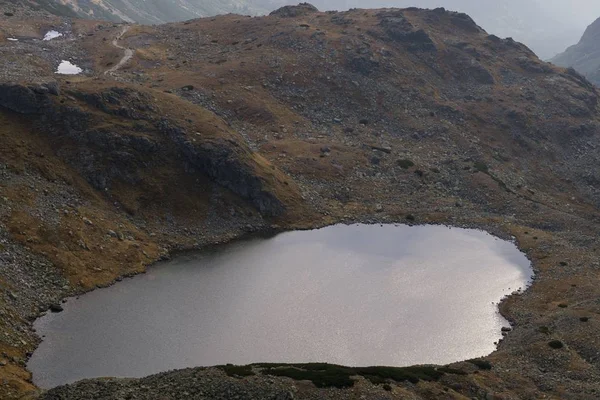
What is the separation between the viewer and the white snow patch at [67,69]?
132 m

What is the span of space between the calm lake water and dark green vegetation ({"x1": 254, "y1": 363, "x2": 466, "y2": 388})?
5657 millimetres

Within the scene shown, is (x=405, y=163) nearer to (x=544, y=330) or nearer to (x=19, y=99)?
(x=544, y=330)

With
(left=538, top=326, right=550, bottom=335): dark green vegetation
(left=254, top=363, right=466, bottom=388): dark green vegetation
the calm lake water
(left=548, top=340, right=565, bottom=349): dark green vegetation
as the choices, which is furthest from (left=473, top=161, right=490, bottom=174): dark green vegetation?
(left=254, top=363, right=466, bottom=388): dark green vegetation

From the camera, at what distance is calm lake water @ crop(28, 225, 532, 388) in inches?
2408

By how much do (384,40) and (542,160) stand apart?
2393 inches

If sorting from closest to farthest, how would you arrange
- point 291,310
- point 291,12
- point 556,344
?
1. point 556,344
2. point 291,310
3. point 291,12

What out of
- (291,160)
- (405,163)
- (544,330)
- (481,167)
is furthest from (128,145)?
(481,167)

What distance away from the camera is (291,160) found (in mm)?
123438

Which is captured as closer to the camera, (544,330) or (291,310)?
(291,310)

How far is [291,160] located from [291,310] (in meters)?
55.4

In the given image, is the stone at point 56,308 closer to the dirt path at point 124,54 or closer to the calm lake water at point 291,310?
the calm lake water at point 291,310

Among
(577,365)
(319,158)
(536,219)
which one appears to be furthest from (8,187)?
(536,219)

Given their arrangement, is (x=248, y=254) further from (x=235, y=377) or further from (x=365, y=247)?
(x=235, y=377)

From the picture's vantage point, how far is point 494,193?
127500 mm
